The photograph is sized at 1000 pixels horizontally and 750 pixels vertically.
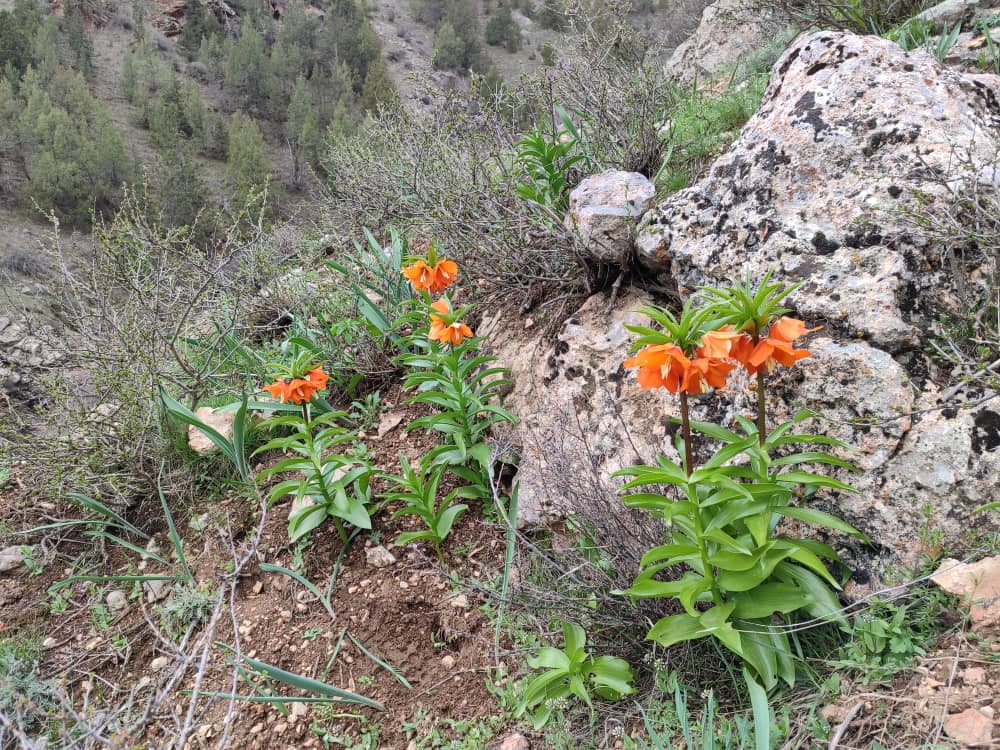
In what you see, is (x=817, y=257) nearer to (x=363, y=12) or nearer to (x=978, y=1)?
(x=978, y=1)

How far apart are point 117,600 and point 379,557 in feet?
4.13

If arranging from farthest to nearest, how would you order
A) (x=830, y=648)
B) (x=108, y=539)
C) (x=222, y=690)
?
(x=108, y=539) < (x=222, y=690) < (x=830, y=648)

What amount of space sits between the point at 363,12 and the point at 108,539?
34.5 meters

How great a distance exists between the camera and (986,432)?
181 centimetres

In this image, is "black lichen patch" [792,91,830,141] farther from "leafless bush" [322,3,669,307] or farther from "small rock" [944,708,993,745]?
"small rock" [944,708,993,745]

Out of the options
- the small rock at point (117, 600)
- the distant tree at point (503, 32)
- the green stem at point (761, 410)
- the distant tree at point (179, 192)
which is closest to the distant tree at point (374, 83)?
the distant tree at point (503, 32)

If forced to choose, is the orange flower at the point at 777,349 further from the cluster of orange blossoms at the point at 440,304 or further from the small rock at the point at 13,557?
the small rock at the point at 13,557

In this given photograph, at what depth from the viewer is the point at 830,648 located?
1.78m

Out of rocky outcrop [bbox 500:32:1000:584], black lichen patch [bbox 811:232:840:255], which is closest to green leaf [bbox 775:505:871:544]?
rocky outcrop [bbox 500:32:1000:584]

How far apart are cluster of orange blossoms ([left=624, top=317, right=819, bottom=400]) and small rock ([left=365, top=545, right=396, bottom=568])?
1.63 metres

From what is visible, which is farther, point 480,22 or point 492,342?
point 480,22

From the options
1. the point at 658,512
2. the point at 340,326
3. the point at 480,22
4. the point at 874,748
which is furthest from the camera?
the point at 480,22

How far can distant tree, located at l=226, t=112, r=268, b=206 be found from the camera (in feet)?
68.0

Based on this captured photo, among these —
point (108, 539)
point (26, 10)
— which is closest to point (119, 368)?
point (108, 539)
